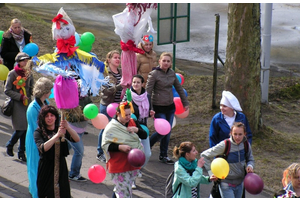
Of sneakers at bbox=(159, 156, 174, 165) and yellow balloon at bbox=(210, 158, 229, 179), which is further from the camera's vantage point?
sneakers at bbox=(159, 156, 174, 165)

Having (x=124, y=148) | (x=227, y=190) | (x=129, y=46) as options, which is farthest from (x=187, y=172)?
(x=129, y=46)

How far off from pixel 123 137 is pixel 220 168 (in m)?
1.22

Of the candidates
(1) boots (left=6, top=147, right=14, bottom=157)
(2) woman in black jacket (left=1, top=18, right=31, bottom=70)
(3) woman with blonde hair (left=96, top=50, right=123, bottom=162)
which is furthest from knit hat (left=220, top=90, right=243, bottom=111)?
(2) woman in black jacket (left=1, top=18, right=31, bottom=70)

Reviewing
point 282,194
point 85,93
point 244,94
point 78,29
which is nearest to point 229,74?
point 244,94

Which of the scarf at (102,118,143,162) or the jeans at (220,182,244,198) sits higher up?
the scarf at (102,118,143,162)

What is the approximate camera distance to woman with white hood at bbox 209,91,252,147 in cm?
608

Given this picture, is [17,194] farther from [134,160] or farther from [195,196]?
[195,196]

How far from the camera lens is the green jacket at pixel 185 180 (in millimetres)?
5309

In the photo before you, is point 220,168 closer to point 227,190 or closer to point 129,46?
point 227,190

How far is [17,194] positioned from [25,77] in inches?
70.5

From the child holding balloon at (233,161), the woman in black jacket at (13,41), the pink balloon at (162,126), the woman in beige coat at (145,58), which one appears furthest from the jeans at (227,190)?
the woman in black jacket at (13,41)

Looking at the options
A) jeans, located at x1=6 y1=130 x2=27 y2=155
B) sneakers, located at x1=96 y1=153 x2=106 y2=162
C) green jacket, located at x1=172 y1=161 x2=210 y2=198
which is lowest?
sneakers, located at x1=96 y1=153 x2=106 y2=162

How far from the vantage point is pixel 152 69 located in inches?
319

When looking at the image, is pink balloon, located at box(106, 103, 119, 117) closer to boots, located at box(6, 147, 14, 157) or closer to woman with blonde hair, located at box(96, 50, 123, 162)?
woman with blonde hair, located at box(96, 50, 123, 162)
